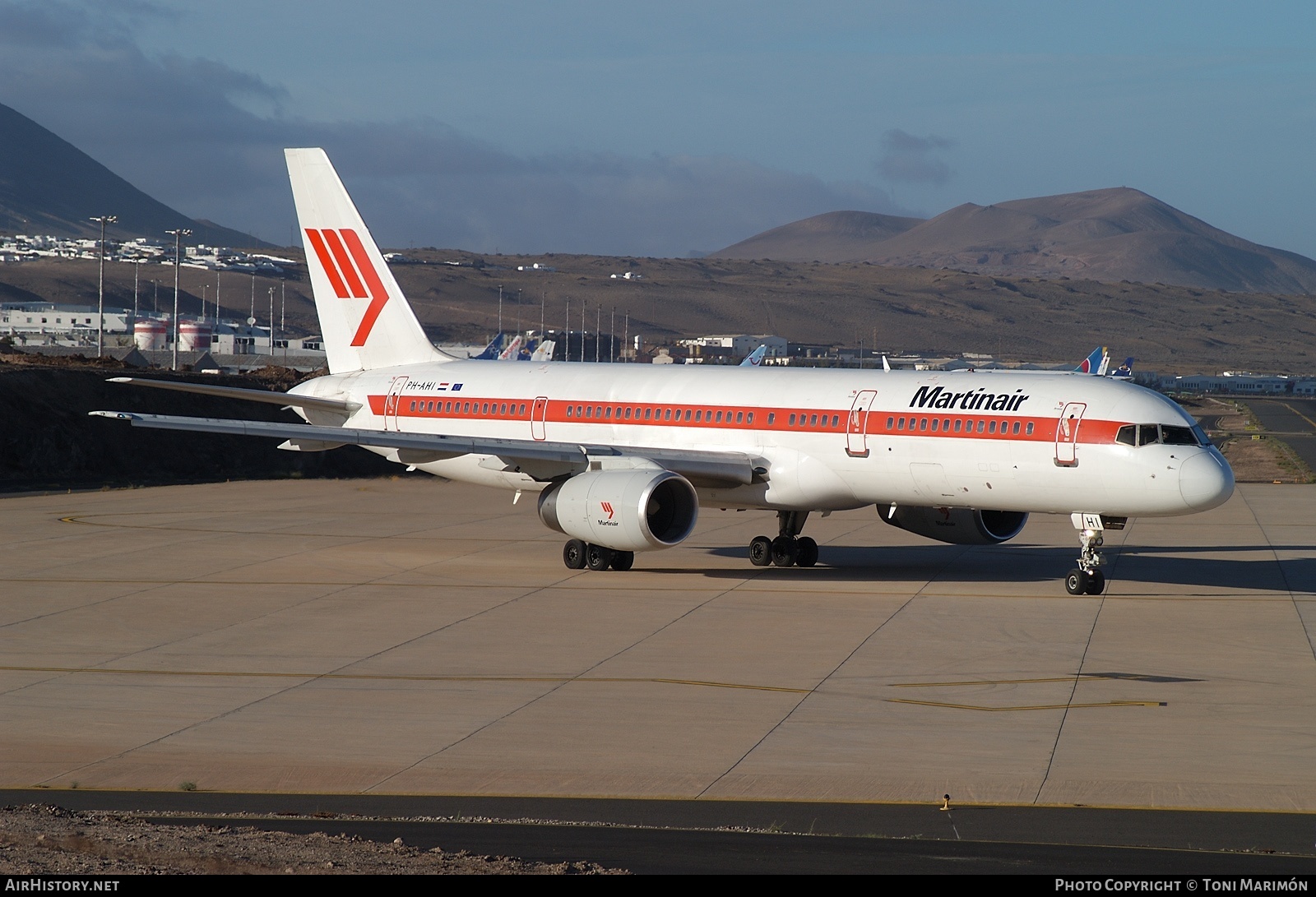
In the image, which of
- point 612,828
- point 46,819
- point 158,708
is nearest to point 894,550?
point 158,708

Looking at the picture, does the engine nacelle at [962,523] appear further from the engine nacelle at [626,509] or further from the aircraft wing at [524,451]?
the engine nacelle at [626,509]

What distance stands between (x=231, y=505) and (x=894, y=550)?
20.3 metres

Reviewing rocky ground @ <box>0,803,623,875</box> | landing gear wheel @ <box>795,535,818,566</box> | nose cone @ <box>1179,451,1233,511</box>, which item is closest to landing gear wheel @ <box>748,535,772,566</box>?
landing gear wheel @ <box>795,535,818,566</box>

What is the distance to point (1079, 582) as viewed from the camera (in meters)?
25.5

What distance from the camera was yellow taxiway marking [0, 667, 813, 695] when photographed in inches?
722

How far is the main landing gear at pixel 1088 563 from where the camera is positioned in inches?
990

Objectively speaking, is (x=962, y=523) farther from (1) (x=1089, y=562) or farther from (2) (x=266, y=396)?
(2) (x=266, y=396)

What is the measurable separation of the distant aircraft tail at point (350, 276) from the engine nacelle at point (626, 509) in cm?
958

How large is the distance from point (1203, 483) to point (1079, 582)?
10.0 feet

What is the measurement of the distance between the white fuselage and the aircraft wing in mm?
653

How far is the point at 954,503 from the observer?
2628 cm

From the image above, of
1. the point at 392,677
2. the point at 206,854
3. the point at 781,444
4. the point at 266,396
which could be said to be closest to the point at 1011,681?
the point at 392,677

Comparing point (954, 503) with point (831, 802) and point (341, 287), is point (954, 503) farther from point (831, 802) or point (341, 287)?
point (341, 287)

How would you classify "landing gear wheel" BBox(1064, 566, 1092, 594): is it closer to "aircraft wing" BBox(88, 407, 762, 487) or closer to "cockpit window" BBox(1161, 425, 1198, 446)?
"cockpit window" BBox(1161, 425, 1198, 446)
